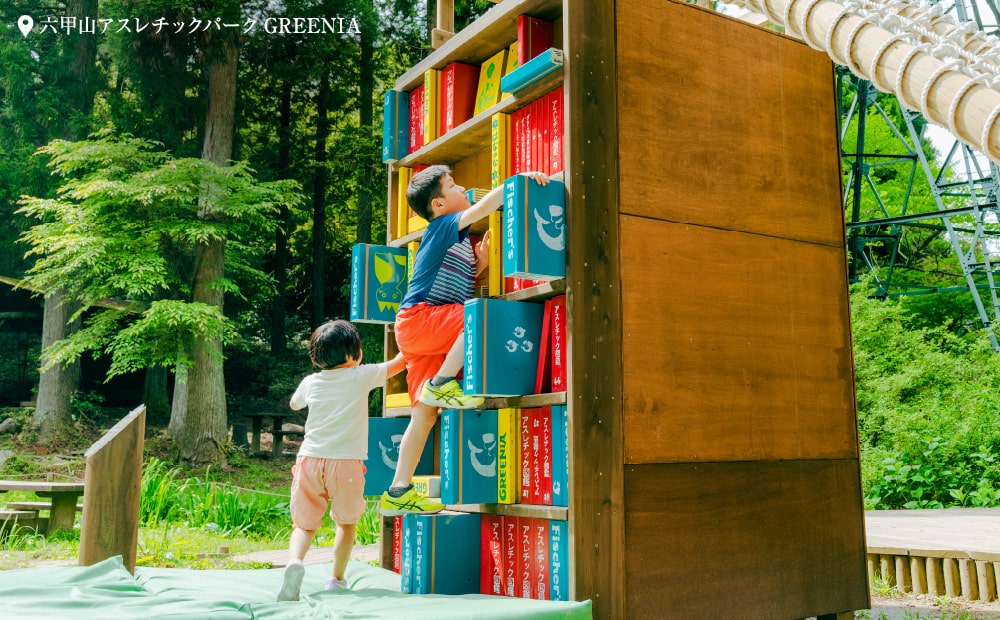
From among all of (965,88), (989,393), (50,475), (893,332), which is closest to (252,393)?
(50,475)

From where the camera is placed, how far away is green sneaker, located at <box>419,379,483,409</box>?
3416 mm

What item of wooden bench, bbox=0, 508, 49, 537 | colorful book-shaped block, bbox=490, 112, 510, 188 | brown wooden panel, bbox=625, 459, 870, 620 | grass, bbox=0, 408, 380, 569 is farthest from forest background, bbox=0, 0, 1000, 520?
colorful book-shaped block, bbox=490, 112, 510, 188

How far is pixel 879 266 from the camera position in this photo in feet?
55.6

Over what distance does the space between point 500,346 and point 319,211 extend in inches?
621

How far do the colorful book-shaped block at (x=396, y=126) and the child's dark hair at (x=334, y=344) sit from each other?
134 cm

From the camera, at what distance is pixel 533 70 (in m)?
3.46

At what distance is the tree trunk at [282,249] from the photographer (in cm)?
1811

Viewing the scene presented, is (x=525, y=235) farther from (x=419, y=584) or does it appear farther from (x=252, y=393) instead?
(x=252, y=393)

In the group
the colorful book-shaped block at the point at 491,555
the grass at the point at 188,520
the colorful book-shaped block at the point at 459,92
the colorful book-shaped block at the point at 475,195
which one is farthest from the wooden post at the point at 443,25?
the grass at the point at 188,520

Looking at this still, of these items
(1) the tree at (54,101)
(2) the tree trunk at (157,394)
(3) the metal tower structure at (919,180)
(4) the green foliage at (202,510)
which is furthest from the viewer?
(2) the tree trunk at (157,394)

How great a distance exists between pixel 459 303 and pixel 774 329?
139 cm

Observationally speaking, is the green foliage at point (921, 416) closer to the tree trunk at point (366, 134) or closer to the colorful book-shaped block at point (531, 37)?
the colorful book-shaped block at point (531, 37)

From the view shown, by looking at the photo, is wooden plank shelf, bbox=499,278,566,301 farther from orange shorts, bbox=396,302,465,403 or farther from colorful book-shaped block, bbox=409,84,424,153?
colorful book-shaped block, bbox=409,84,424,153

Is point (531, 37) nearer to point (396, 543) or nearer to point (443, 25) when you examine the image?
point (443, 25)
